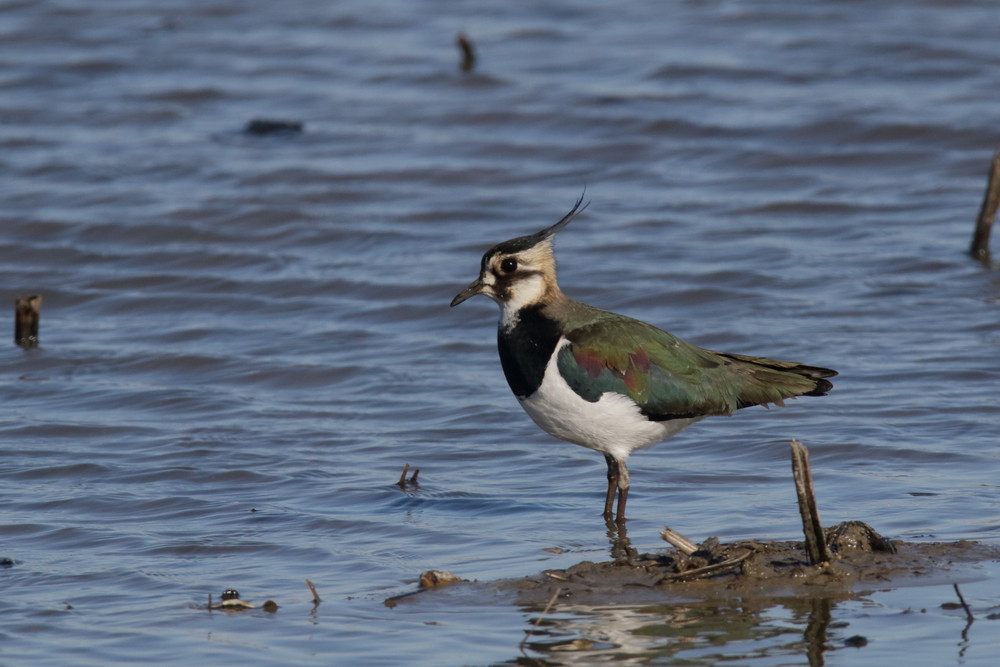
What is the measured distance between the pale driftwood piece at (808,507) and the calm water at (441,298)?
0.29 meters

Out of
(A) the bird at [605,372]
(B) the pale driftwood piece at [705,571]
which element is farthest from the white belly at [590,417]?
(B) the pale driftwood piece at [705,571]

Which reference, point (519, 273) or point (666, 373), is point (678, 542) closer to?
point (666, 373)

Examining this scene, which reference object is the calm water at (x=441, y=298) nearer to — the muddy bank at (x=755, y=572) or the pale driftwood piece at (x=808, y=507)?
the muddy bank at (x=755, y=572)

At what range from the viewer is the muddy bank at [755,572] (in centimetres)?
684

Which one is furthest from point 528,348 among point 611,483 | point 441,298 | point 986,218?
point 986,218

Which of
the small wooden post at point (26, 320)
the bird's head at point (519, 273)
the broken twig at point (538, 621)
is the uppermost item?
the bird's head at point (519, 273)

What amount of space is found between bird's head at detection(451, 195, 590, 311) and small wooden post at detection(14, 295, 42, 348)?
5203 millimetres

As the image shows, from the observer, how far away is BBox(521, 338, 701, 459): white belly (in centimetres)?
783

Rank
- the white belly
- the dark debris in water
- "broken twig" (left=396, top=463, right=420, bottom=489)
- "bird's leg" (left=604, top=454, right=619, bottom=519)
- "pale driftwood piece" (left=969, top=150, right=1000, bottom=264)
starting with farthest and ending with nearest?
the dark debris in water → "pale driftwood piece" (left=969, top=150, right=1000, bottom=264) → "broken twig" (left=396, top=463, right=420, bottom=489) → "bird's leg" (left=604, top=454, right=619, bottom=519) → the white belly

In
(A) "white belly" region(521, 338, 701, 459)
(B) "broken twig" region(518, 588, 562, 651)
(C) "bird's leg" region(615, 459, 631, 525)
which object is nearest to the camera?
(B) "broken twig" region(518, 588, 562, 651)

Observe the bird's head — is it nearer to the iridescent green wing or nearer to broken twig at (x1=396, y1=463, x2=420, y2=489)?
the iridescent green wing

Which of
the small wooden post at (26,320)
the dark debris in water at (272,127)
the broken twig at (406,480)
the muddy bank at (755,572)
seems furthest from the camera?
the dark debris in water at (272,127)

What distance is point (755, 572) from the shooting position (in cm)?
691

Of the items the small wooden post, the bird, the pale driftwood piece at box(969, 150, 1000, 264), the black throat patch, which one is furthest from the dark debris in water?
the black throat patch
